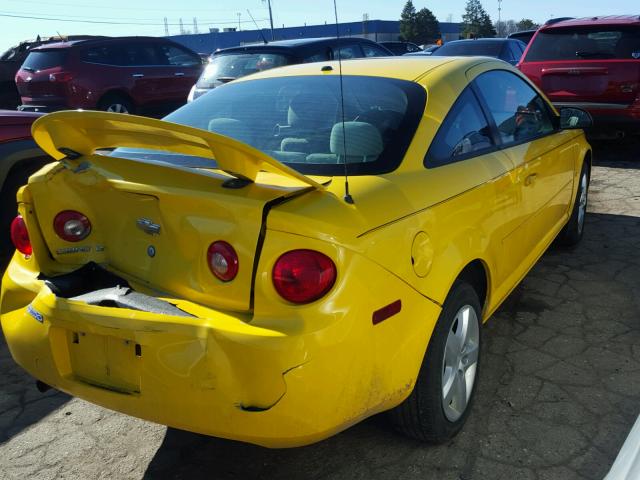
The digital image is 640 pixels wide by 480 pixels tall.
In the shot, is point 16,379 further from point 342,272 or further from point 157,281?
point 342,272

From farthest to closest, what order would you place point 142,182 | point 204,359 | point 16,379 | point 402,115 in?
point 16,379, point 402,115, point 142,182, point 204,359

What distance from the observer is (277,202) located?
197 cm

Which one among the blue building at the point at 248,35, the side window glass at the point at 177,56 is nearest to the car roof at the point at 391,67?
the side window glass at the point at 177,56

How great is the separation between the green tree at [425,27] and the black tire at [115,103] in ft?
194

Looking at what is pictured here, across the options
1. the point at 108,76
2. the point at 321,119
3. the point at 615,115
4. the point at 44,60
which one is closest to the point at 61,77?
the point at 44,60

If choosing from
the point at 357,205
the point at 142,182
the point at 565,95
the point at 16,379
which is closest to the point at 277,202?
the point at 357,205

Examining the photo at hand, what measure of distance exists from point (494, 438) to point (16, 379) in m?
2.41

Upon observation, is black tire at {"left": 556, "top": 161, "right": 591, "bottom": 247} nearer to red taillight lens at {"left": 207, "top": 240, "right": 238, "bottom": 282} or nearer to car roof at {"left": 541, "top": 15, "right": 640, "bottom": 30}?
red taillight lens at {"left": 207, "top": 240, "right": 238, "bottom": 282}

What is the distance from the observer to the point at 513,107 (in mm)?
3428

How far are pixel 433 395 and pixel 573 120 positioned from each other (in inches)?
97.5

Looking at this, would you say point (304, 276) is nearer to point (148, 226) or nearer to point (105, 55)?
point (148, 226)

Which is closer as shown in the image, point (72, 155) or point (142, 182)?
point (142, 182)

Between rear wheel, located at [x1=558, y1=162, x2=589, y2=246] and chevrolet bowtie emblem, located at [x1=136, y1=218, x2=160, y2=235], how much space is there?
3353 millimetres

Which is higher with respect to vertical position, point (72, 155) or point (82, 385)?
point (72, 155)
